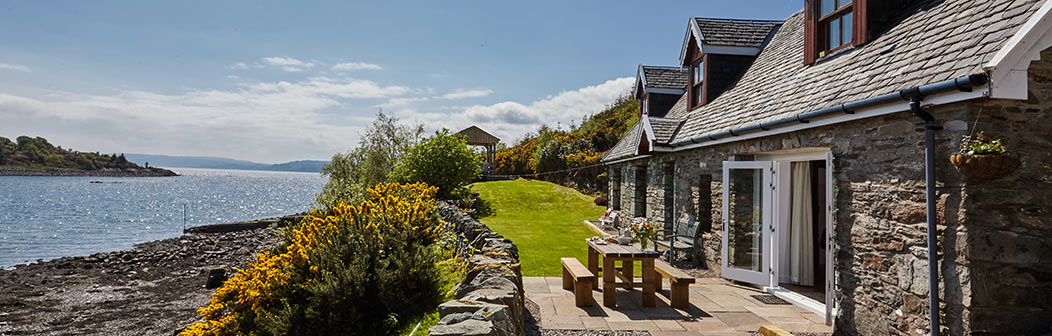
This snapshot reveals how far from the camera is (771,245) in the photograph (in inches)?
311

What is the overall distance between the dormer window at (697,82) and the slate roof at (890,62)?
199cm

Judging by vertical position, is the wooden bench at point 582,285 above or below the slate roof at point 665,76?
below

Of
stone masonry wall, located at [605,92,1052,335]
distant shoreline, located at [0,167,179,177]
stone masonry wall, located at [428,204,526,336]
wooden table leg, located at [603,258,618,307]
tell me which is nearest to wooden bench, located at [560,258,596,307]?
wooden table leg, located at [603,258,618,307]

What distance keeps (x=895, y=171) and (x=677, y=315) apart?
3019 mm

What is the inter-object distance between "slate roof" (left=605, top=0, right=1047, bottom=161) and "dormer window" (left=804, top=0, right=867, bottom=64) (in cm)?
20

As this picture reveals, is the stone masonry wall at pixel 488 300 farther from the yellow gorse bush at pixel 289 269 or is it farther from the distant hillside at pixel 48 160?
the distant hillside at pixel 48 160

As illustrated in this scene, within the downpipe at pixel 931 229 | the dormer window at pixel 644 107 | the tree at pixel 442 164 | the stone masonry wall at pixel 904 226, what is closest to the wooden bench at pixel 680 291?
the stone masonry wall at pixel 904 226

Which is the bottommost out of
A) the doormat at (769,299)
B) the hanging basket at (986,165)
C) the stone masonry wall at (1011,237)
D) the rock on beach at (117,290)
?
the rock on beach at (117,290)

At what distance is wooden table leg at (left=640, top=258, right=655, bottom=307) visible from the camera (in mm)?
7156

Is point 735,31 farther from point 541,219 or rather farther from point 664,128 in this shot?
point 541,219

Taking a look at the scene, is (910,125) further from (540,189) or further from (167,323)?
(540,189)

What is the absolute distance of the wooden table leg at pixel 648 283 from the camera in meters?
7.16

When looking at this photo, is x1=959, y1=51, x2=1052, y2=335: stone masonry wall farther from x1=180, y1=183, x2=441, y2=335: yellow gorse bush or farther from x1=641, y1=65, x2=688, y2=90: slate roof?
x1=641, y1=65, x2=688, y2=90: slate roof

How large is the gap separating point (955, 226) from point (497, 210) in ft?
63.1
